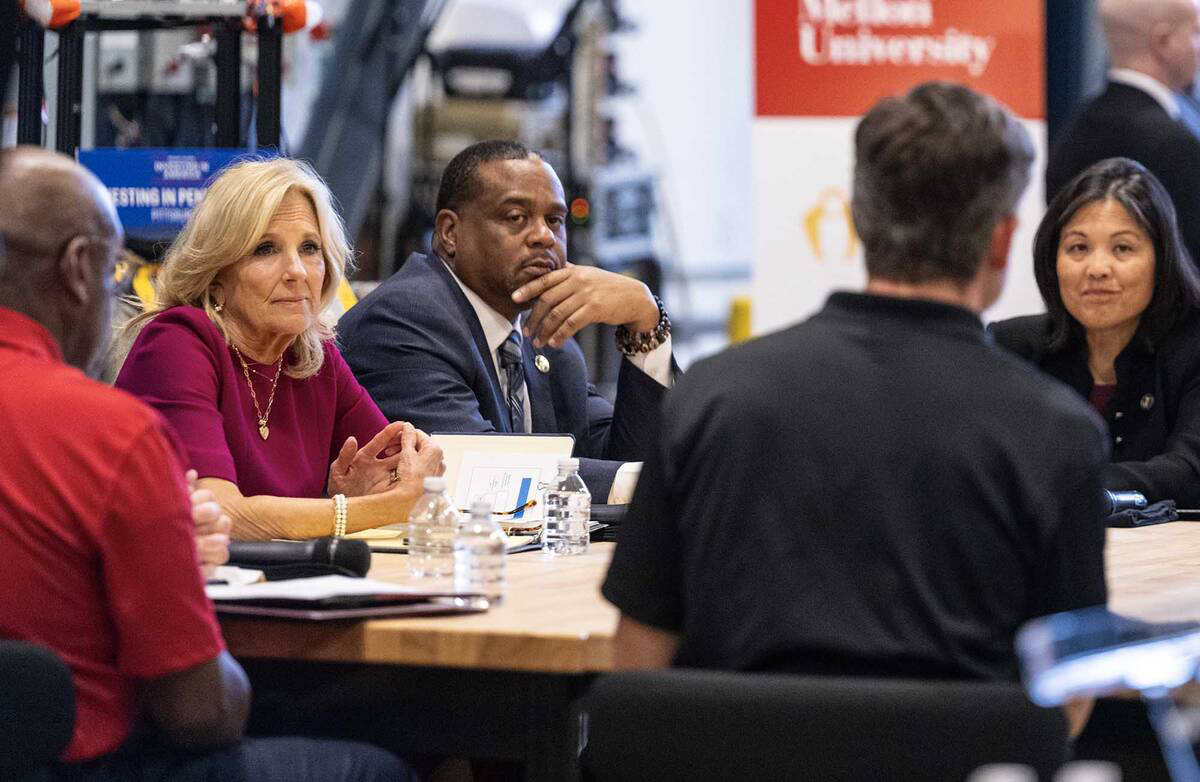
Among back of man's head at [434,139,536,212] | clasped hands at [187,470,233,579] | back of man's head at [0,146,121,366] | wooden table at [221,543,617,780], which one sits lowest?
wooden table at [221,543,617,780]

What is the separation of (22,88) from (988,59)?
331 centimetres

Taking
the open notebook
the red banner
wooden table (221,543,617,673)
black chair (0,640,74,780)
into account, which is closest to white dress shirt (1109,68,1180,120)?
the red banner

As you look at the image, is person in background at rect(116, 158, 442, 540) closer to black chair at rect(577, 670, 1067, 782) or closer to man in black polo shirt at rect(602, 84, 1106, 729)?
man in black polo shirt at rect(602, 84, 1106, 729)

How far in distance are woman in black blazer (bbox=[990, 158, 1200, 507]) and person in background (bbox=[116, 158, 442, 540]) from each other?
4.90 ft

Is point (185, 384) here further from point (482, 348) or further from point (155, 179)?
point (155, 179)

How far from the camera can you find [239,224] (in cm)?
283

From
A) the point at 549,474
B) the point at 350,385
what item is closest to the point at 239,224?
the point at 350,385

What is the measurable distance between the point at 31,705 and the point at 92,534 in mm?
182

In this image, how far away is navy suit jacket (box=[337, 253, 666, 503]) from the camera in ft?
10.4

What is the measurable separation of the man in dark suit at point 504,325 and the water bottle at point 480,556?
0.91m

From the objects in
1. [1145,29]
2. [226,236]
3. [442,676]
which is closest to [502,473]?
[226,236]

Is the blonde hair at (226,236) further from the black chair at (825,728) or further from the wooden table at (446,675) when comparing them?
the black chair at (825,728)

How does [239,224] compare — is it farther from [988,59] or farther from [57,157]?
[988,59]

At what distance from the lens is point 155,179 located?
4.62 metres
